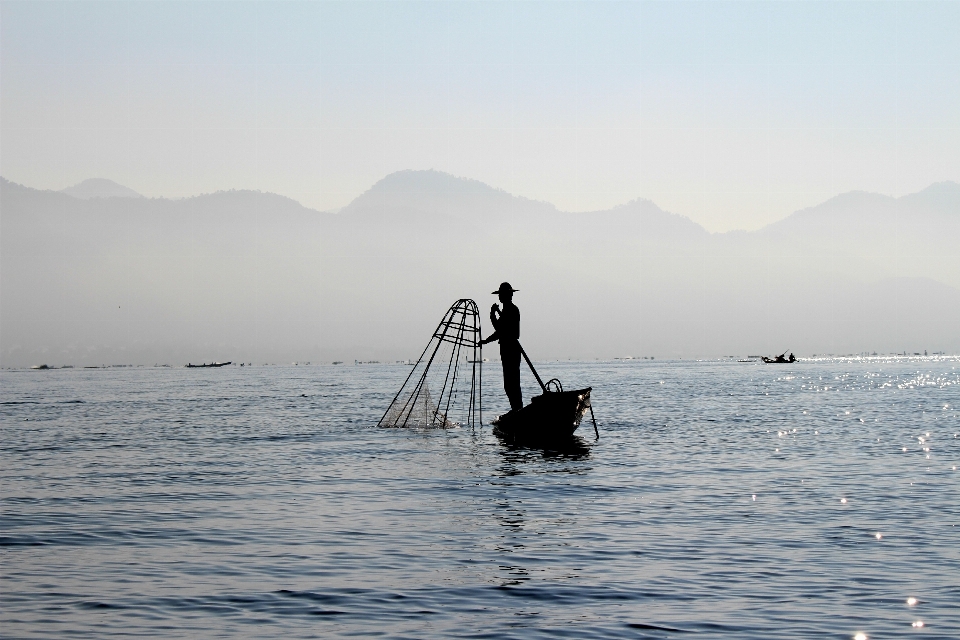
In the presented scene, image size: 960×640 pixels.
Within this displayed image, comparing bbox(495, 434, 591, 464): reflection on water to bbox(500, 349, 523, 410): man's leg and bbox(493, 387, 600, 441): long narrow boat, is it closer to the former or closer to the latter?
bbox(493, 387, 600, 441): long narrow boat

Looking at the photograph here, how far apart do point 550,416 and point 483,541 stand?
16.0 metres

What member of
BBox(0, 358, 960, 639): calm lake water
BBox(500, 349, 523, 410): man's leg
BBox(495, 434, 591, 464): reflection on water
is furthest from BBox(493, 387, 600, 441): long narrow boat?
BBox(0, 358, 960, 639): calm lake water

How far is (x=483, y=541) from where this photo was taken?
14.5 meters

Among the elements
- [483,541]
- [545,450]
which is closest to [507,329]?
[545,450]

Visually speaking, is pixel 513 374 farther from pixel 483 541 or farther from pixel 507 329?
pixel 483 541

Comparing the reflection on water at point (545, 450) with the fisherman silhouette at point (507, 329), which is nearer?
the reflection on water at point (545, 450)

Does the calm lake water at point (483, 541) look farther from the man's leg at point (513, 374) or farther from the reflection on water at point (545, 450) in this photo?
the man's leg at point (513, 374)

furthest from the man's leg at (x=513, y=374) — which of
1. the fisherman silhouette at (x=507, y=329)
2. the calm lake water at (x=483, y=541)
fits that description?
the calm lake water at (x=483, y=541)

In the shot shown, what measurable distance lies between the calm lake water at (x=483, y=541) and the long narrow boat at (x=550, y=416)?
3.99 feet

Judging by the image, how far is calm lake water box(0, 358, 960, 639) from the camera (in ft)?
33.2

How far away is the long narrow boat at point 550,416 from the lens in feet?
98.7

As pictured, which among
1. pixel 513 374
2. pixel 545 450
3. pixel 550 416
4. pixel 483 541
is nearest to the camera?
pixel 483 541

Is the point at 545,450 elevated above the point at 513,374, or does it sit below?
below

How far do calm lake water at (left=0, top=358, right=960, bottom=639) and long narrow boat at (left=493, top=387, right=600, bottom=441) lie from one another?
Answer: 122 centimetres
